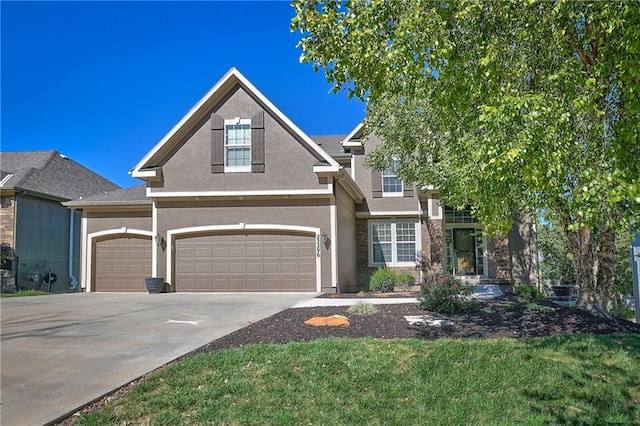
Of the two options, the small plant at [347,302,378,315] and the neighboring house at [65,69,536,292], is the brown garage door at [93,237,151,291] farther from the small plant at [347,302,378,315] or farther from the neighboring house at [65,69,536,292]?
the small plant at [347,302,378,315]

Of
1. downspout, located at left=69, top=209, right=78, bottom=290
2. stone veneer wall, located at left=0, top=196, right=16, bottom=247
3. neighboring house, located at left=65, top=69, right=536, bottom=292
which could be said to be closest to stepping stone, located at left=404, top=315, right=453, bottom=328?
neighboring house, located at left=65, top=69, right=536, bottom=292

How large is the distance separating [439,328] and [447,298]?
160 cm

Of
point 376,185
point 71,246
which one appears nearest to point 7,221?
point 71,246

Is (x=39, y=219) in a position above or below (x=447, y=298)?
above

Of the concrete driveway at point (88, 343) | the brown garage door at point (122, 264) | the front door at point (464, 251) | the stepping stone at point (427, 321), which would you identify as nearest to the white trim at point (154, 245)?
the brown garage door at point (122, 264)

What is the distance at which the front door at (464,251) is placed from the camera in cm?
1948

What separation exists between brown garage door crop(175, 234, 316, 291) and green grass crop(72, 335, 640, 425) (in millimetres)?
9584

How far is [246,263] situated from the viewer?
15992 millimetres

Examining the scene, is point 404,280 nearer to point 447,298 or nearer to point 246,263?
point 246,263

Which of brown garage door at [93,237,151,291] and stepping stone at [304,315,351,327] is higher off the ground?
brown garage door at [93,237,151,291]

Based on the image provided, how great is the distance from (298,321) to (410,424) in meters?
4.21

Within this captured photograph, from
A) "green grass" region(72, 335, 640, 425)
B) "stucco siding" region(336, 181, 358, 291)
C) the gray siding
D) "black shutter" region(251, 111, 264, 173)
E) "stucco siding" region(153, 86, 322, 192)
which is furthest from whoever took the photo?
the gray siding

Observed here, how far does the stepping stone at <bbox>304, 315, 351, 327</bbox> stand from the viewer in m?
7.71

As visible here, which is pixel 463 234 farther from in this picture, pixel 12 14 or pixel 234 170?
pixel 12 14
